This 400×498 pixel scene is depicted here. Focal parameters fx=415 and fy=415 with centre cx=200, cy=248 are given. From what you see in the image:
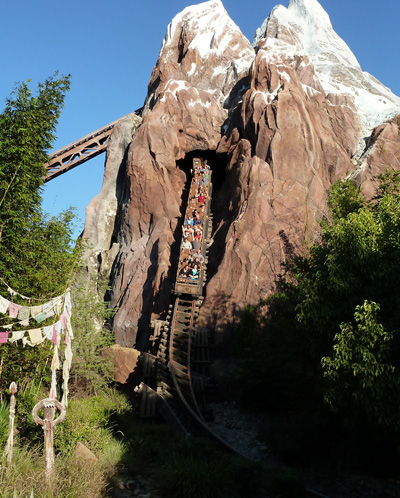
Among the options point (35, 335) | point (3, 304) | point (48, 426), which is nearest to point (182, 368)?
point (35, 335)

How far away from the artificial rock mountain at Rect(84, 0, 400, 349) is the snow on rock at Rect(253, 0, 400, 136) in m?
0.12

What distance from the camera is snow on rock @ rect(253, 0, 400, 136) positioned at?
23.2 metres

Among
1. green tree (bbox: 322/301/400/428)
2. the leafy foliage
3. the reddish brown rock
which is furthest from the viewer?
the reddish brown rock

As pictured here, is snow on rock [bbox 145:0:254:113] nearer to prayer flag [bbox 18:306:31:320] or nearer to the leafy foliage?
the leafy foliage

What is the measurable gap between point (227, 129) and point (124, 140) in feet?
24.1

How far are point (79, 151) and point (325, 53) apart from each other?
753 inches

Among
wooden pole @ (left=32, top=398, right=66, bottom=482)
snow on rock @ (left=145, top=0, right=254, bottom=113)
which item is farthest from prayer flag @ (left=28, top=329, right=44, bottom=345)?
snow on rock @ (left=145, top=0, right=254, bottom=113)

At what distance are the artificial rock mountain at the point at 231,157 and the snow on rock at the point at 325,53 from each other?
0.12 m

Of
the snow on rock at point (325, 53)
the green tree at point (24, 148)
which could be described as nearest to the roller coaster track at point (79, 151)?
the snow on rock at point (325, 53)

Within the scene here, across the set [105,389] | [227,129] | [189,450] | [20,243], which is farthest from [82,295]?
[227,129]

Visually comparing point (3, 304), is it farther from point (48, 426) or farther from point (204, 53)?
point (204, 53)

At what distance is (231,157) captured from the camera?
21.3 m

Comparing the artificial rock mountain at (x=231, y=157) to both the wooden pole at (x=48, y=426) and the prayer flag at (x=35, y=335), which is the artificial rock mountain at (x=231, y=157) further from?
the wooden pole at (x=48, y=426)

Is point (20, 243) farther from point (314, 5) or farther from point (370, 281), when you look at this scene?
point (314, 5)
